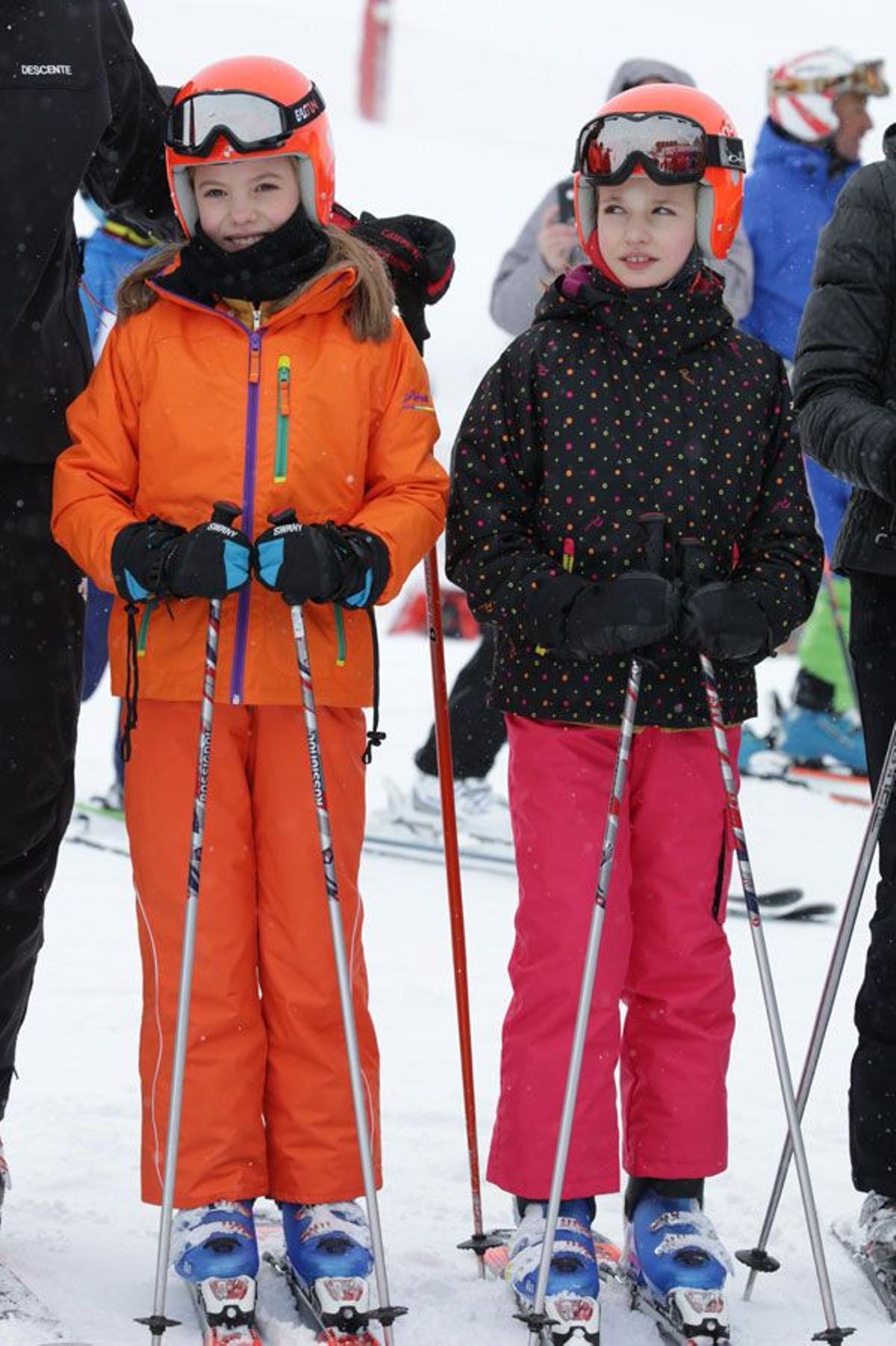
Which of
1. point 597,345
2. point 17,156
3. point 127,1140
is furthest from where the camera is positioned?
point 127,1140

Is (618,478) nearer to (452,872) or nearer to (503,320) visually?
(452,872)

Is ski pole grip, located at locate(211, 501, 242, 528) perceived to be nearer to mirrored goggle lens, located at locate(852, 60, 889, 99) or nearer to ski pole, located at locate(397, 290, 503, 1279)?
ski pole, located at locate(397, 290, 503, 1279)

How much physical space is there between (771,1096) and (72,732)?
214cm

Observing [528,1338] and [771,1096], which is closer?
[528,1338]

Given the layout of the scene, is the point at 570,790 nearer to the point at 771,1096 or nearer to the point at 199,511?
the point at 199,511

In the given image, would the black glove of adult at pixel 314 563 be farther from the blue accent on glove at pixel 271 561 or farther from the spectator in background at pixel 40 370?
the spectator in background at pixel 40 370

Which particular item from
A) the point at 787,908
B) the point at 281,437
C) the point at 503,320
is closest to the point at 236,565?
the point at 281,437

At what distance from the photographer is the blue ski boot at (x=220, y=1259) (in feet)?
10.3

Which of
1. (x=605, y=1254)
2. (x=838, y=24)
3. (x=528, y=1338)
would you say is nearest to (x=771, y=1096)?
(x=605, y=1254)

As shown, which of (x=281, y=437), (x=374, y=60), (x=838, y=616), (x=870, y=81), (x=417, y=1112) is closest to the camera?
(x=281, y=437)

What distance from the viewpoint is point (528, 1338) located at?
317 cm

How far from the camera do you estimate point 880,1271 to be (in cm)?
346

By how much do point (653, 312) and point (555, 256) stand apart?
2.91 metres

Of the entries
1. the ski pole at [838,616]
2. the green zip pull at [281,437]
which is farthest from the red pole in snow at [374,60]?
the green zip pull at [281,437]
